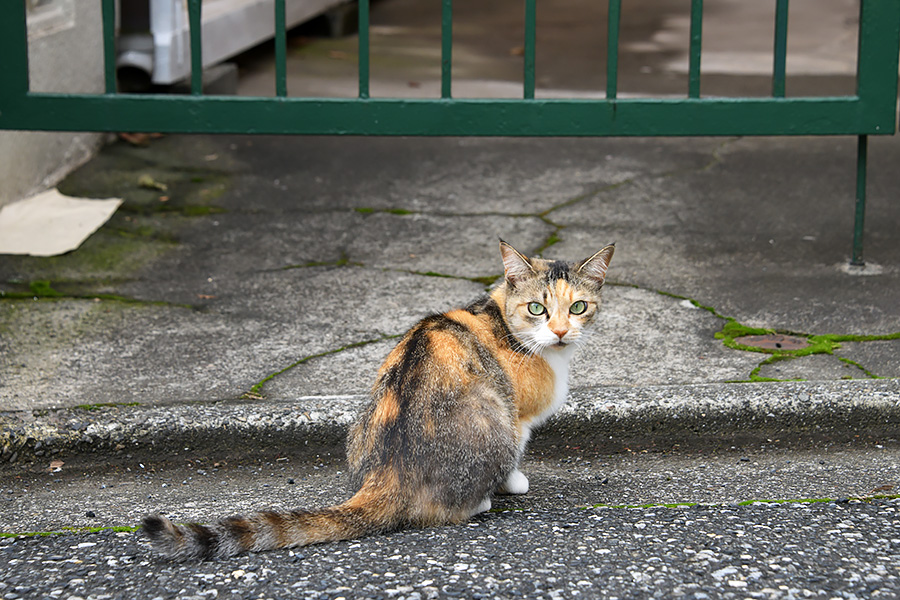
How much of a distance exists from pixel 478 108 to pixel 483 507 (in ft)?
7.14

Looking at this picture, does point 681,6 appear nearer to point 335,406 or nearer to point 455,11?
point 455,11

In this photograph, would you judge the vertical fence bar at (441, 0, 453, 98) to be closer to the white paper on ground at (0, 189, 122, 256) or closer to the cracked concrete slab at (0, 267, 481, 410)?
the cracked concrete slab at (0, 267, 481, 410)

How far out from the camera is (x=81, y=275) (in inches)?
191

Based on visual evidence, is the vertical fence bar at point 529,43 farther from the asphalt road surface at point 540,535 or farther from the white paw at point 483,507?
the white paw at point 483,507

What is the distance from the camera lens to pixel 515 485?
3.22 meters

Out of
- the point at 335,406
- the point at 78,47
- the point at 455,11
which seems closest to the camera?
the point at 335,406

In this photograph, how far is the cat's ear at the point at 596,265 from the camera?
3266mm

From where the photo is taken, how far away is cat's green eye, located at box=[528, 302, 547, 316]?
3.18m

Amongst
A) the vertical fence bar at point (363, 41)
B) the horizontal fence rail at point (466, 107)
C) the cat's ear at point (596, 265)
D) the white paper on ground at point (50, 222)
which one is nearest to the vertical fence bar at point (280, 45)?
the horizontal fence rail at point (466, 107)

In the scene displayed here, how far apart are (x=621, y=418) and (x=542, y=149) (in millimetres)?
3391

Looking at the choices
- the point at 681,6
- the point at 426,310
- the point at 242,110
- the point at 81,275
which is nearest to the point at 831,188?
the point at 426,310

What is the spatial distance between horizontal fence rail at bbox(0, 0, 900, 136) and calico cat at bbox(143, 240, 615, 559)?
5.19 ft

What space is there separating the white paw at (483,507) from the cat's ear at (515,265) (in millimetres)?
656

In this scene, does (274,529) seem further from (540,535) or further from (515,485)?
(515,485)
